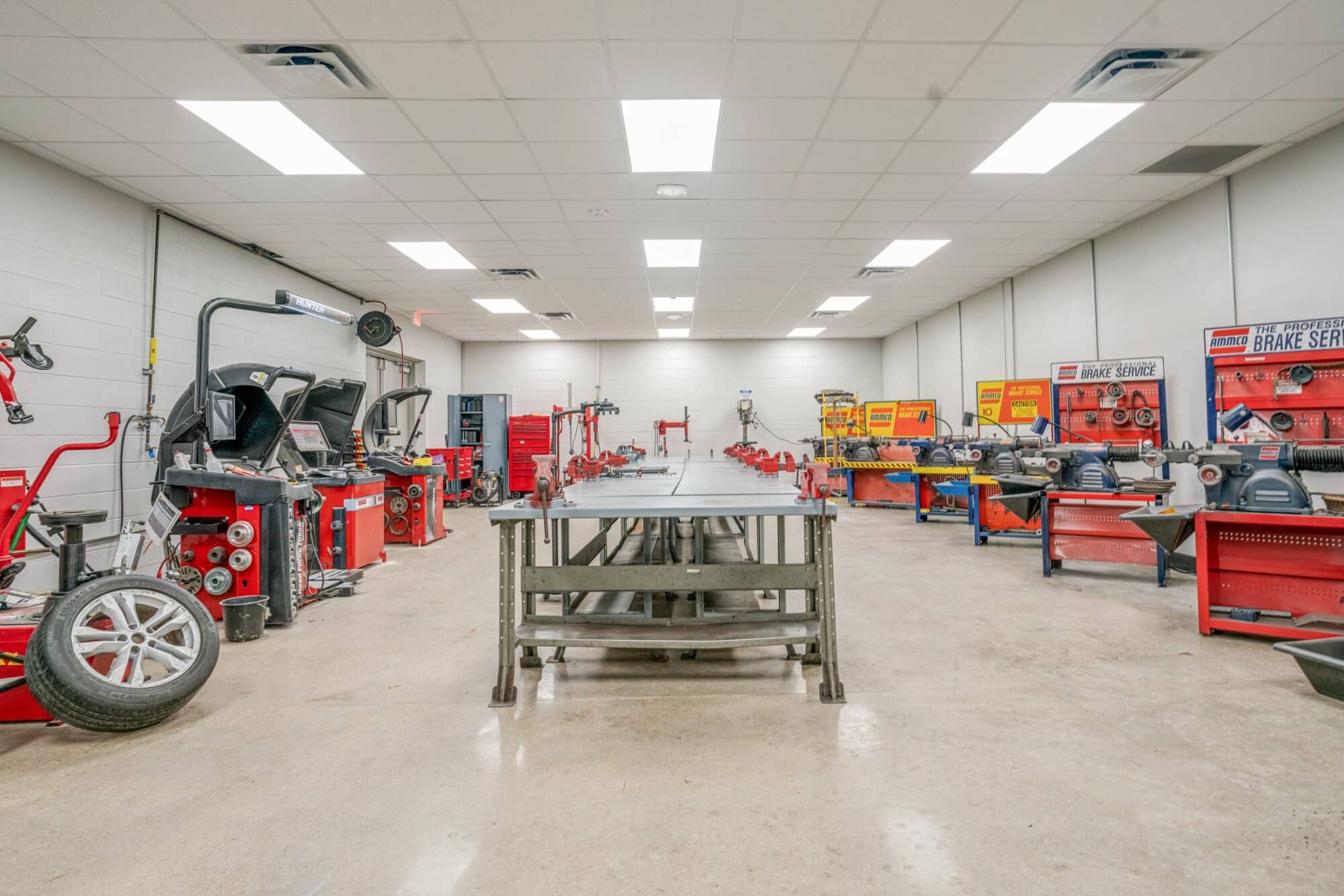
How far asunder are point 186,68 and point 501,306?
5.45 metres

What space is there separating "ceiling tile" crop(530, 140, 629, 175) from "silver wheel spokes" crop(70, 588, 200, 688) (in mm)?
3487

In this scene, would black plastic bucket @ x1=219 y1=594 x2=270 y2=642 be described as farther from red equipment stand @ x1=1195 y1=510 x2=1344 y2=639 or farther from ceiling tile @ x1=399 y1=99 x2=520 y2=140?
red equipment stand @ x1=1195 y1=510 x2=1344 y2=639

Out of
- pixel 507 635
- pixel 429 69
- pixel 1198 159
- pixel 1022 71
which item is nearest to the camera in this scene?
pixel 507 635

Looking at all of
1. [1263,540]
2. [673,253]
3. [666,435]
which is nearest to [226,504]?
[673,253]

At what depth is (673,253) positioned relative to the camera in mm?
6449

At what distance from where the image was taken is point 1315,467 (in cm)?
297

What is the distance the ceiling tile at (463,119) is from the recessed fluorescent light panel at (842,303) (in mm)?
5862

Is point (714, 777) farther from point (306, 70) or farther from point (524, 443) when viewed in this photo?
point (524, 443)

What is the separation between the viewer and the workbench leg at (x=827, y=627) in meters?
2.33

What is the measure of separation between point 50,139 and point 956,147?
6312 mm

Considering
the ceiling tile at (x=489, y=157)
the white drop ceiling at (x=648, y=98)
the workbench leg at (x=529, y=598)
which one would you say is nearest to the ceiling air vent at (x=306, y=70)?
the white drop ceiling at (x=648, y=98)

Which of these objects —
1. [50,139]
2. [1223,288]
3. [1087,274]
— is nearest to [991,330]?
[1087,274]

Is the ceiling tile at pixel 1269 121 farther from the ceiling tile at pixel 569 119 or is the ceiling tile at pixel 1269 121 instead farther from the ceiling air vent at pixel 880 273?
the ceiling tile at pixel 569 119

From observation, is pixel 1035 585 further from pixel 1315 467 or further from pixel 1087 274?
pixel 1087 274
